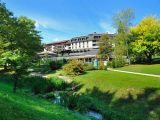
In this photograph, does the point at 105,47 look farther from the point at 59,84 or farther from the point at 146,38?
the point at 59,84

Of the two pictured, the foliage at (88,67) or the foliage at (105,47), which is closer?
the foliage at (88,67)

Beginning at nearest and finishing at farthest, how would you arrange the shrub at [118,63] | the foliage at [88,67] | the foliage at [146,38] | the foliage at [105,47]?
the foliage at [88,67], the shrub at [118,63], the foliage at [146,38], the foliage at [105,47]

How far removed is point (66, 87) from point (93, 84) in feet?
14.0

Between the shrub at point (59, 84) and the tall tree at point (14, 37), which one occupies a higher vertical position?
the tall tree at point (14, 37)

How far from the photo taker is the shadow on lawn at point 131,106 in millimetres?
27923

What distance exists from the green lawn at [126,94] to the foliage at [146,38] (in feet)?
92.5

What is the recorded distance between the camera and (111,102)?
35250 millimetres

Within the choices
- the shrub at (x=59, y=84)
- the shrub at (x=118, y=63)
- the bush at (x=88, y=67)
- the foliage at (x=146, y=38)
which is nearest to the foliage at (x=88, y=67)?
the bush at (x=88, y=67)

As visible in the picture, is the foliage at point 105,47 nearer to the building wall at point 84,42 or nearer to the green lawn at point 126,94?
the green lawn at point 126,94

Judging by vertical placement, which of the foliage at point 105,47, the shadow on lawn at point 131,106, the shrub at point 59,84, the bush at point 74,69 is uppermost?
the foliage at point 105,47

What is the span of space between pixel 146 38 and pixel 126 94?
41.4 meters

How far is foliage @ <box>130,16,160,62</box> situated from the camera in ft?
244

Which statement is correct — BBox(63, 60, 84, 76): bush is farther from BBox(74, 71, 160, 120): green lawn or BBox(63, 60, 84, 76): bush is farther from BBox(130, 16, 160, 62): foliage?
BBox(130, 16, 160, 62): foliage

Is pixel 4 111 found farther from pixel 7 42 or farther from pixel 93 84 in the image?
pixel 7 42
